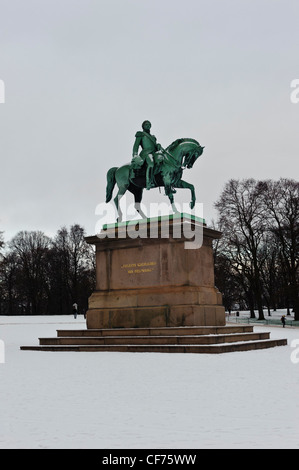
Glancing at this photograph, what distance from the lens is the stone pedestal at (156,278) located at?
1580 cm

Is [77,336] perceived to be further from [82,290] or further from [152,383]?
[82,290]

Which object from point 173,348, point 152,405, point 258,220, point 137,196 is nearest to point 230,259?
point 258,220

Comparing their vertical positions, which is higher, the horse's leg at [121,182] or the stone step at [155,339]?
the horse's leg at [121,182]

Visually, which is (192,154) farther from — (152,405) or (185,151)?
(152,405)

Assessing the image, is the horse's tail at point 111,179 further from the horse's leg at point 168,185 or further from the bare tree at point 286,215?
the bare tree at point 286,215

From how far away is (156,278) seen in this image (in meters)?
16.5

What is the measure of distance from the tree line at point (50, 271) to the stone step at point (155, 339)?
48.9 meters

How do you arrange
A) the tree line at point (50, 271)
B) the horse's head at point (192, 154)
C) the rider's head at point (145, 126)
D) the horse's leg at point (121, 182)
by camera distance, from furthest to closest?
the tree line at point (50, 271)
the horse's leg at point (121, 182)
the rider's head at point (145, 126)
the horse's head at point (192, 154)

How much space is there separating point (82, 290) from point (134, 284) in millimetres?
49738

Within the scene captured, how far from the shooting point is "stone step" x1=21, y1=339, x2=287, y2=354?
13.1 m

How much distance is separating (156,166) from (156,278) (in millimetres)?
3839

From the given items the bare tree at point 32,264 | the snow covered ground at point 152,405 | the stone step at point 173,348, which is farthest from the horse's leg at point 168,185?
the bare tree at point 32,264

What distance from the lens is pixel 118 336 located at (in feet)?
50.2
